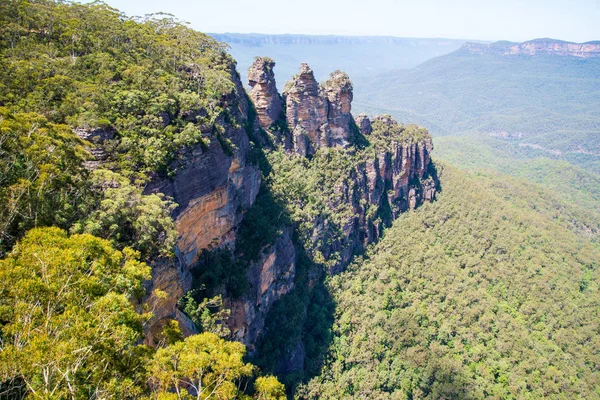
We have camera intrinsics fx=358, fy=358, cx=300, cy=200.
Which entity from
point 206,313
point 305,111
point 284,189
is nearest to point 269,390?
point 206,313

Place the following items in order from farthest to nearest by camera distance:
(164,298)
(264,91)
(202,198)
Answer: (264,91), (202,198), (164,298)

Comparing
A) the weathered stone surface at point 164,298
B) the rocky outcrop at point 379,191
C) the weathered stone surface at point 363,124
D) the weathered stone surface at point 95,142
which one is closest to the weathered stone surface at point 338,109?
the rocky outcrop at point 379,191

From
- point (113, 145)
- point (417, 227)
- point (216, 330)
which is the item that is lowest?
point (417, 227)

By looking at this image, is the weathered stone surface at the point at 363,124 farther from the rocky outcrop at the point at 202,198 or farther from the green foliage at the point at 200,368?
the green foliage at the point at 200,368

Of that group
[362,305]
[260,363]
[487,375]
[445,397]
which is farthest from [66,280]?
[487,375]

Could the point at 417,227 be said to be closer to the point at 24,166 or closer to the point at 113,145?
the point at 113,145

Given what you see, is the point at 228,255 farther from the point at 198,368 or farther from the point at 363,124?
the point at 363,124

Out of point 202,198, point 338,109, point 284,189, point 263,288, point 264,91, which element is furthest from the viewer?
point 338,109
